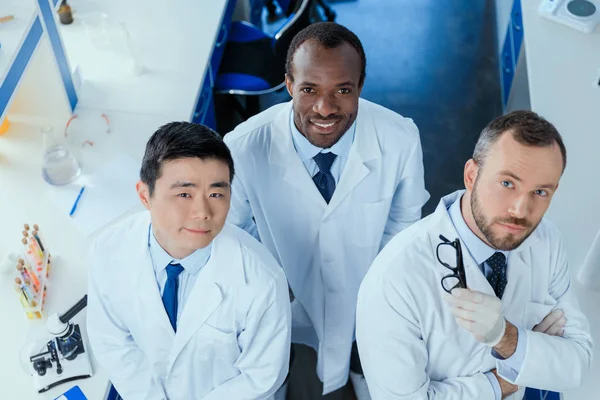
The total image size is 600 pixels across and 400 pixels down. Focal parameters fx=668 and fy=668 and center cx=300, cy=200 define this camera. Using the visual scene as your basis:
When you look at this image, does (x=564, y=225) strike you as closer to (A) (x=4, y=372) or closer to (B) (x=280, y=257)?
(B) (x=280, y=257)

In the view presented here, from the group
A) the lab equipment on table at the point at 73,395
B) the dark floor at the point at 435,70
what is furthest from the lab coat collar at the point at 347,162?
the dark floor at the point at 435,70

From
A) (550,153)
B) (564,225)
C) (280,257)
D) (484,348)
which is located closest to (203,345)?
(280,257)

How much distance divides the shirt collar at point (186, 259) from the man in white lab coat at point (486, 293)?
0.43 m

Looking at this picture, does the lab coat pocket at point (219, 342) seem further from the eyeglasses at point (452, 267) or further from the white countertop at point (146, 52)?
the white countertop at point (146, 52)

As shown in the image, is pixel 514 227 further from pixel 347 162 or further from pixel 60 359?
pixel 60 359

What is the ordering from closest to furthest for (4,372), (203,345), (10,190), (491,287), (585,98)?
(491,287)
(203,345)
(4,372)
(10,190)
(585,98)

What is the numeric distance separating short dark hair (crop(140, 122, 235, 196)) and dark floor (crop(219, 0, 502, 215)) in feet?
6.42

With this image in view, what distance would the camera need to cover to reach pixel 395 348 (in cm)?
166

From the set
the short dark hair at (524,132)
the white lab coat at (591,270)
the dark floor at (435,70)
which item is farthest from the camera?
the dark floor at (435,70)

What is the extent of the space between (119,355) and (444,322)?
0.93 metres

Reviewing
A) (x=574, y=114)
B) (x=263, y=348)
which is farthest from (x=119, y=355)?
(x=574, y=114)

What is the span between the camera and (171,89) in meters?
2.85

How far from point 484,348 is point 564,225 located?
2.63 ft

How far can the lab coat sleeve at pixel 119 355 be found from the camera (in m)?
1.93
